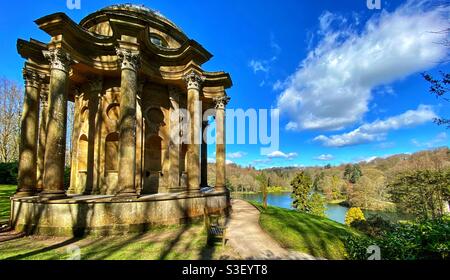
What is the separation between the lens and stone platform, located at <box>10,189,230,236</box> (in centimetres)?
812

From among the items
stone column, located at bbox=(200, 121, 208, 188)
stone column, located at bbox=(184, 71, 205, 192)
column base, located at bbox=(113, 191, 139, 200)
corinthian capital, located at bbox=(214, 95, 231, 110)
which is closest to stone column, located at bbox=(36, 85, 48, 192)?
column base, located at bbox=(113, 191, 139, 200)

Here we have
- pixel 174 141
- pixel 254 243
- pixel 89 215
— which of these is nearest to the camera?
pixel 254 243

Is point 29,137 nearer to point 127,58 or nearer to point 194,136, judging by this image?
point 127,58

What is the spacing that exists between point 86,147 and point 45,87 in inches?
190

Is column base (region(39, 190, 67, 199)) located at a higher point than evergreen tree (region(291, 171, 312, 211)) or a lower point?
higher

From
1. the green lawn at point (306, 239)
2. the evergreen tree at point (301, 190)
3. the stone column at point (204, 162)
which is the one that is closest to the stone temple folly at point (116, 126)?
the stone column at point (204, 162)

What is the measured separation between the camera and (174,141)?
13125mm

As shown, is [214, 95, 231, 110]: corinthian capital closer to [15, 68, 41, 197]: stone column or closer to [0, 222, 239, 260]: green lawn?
[0, 222, 239, 260]: green lawn

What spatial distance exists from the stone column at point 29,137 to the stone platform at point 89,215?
6.37ft

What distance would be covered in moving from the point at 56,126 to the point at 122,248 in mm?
5547

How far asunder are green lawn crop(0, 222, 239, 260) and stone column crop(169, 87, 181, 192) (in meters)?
4.39

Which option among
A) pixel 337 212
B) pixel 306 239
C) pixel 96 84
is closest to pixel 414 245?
pixel 306 239
